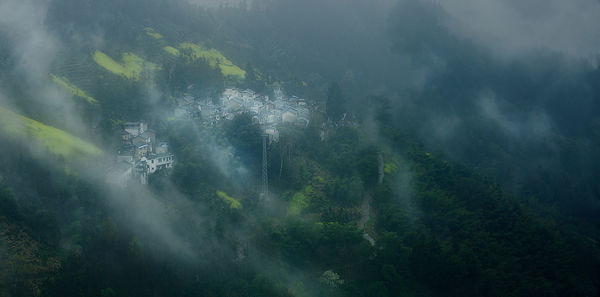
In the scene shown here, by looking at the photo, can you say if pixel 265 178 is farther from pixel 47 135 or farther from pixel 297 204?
pixel 47 135

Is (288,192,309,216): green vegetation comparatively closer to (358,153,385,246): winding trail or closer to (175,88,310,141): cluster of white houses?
(358,153,385,246): winding trail

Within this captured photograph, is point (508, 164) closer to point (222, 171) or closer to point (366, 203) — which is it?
point (366, 203)

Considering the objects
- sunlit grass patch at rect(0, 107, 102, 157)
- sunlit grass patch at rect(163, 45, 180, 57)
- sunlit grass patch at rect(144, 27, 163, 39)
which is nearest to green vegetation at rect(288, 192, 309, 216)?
sunlit grass patch at rect(0, 107, 102, 157)

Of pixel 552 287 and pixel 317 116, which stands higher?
pixel 317 116

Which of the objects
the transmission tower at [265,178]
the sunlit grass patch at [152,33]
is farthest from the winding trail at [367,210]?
the sunlit grass patch at [152,33]

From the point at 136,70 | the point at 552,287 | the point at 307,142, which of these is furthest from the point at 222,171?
the point at 552,287

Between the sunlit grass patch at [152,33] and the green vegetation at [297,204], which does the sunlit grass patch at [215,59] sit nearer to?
the sunlit grass patch at [152,33]
